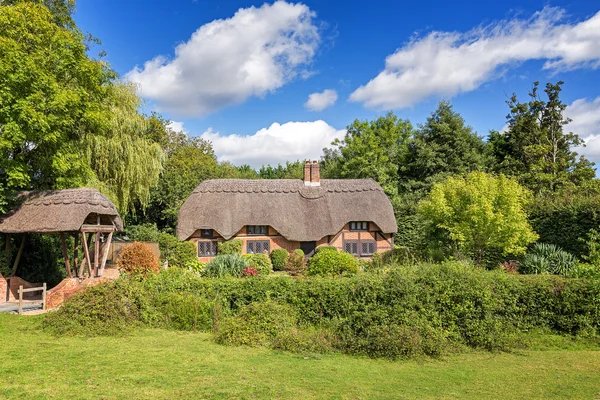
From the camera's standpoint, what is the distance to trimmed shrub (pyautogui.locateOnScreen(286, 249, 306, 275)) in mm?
23562

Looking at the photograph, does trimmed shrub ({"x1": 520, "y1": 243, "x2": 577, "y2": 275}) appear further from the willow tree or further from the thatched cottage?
the willow tree

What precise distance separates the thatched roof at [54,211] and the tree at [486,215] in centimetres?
1439

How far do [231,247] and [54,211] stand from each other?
10955mm

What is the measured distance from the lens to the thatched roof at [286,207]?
998 inches

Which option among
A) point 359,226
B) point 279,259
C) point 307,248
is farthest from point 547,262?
point 279,259

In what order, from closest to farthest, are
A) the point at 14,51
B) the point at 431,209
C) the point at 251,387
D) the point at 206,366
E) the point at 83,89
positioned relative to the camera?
1. the point at 251,387
2. the point at 206,366
3. the point at 14,51
4. the point at 83,89
5. the point at 431,209

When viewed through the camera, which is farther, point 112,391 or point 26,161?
point 26,161

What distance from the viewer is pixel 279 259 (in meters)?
24.3

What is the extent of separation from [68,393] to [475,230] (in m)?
15.6

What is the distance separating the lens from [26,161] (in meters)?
17.1

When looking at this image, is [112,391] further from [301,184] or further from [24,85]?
[301,184]

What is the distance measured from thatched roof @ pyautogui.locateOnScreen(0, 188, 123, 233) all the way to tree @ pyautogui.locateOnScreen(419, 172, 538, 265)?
14.4m

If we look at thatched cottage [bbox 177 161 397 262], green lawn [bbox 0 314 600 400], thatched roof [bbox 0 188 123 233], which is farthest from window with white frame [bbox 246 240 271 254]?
green lawn [bbox 0 314 600 400]

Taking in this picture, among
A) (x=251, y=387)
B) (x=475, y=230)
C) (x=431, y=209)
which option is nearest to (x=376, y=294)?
(x=251, y=387)
